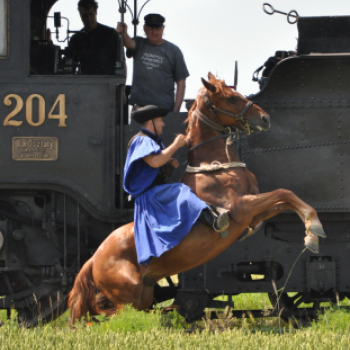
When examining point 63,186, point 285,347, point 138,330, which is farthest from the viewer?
point 63,186

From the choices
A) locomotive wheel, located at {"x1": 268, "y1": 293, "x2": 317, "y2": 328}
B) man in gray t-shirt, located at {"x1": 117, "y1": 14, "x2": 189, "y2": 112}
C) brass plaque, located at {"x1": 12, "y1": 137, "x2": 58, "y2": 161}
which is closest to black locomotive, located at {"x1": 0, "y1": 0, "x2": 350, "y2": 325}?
brass plaque, located at {"x1": 12, "y1": 137, "x2": 58, "y2": 161}

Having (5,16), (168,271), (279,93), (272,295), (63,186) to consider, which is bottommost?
(272,295)

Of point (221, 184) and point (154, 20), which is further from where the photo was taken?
point (154, 20)

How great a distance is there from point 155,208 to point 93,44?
2.11 metres

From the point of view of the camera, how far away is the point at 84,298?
20.0 ft

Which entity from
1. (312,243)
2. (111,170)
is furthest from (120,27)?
(312,243)

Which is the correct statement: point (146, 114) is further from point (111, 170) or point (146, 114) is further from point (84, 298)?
point (84, 298)

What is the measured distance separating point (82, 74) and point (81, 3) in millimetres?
755

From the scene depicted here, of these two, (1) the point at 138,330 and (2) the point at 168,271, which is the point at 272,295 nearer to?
(2) the point at 168,271

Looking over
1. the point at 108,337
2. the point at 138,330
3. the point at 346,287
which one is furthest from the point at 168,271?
the point at 346,287

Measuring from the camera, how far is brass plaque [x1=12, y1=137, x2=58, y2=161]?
6.60 meters

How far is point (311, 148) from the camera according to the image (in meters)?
6.79

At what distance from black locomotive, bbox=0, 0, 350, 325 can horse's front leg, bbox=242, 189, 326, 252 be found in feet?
3.03

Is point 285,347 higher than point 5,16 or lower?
lower
